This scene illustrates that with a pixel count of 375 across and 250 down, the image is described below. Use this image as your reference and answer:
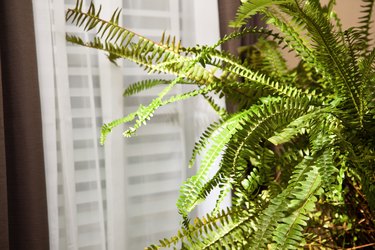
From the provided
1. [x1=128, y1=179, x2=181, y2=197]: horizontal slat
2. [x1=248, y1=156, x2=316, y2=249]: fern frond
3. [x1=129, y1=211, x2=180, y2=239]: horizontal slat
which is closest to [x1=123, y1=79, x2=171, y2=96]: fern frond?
[x1=128, y1=179, x2=181, y2=197]: horizontal slat

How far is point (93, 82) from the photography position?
56.0 inches

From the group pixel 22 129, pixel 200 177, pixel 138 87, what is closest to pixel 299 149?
pixel 200 177

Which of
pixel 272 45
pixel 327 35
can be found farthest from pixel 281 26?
pixel 272 45

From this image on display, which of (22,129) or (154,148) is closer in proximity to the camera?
(22,129)

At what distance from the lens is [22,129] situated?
1.26 metres

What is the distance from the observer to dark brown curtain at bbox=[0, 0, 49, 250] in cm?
125

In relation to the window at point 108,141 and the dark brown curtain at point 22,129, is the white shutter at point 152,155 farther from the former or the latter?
the dark brown curtain at point 22,129

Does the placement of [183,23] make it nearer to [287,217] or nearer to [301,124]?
[301,124]

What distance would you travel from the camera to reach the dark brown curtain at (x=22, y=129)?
125 cm

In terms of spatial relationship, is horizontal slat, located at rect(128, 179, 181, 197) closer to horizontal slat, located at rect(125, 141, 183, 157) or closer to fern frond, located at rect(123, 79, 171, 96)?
horizontal slat, located at rect(125, 141, 183, 157)

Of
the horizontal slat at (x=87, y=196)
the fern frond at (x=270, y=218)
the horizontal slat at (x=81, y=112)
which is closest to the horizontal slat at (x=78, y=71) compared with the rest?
the horizontal slat at (x=81, y=112)

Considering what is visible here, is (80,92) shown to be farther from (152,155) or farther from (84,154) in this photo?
(152,155)

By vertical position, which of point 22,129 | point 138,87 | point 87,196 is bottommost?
point 87,196

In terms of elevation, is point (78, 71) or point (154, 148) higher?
point (78, 71)
